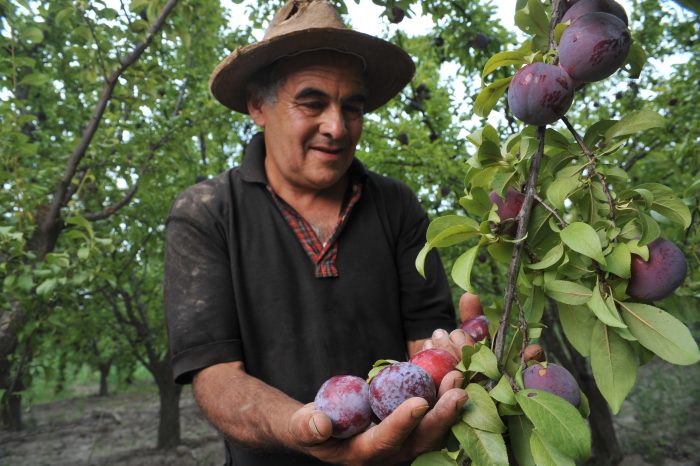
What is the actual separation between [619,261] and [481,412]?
0.32 metres

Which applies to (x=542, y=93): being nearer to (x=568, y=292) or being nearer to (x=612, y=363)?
(x=568, y=292)

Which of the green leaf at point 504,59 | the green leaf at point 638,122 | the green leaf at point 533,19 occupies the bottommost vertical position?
the green leaf at point 638,122

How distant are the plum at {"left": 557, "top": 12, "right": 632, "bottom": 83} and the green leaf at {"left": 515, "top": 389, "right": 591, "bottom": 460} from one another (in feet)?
1.71

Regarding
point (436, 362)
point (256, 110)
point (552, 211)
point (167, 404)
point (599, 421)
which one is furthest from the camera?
point (167, 404)

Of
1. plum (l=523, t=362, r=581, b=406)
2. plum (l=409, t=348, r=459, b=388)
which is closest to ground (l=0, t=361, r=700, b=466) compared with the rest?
plum (l=409, t=348, r=459, b=388)

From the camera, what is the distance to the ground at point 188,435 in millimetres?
6469

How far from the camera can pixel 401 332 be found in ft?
6.90

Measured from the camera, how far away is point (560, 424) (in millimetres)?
766

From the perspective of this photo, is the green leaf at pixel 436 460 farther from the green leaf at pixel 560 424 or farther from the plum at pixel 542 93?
the plum at pixel 542 93

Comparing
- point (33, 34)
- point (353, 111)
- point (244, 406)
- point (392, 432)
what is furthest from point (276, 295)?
point (33, 34)

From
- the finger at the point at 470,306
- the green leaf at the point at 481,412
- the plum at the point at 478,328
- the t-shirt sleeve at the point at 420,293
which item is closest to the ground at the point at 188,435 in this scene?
the t-shirt sleeve at the point at 420,293

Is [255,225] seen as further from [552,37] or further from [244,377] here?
[552,37]

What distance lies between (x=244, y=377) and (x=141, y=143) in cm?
333

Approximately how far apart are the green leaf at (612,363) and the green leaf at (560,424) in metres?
0.09
